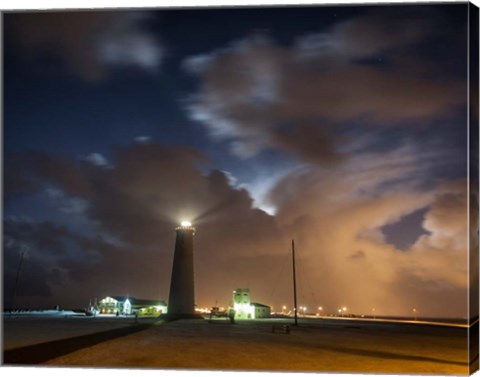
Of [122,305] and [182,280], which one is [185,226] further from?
[122,305]

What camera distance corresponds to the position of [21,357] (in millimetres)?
10359

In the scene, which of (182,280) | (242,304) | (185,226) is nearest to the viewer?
(182,280)

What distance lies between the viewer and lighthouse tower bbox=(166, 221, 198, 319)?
32438 mm

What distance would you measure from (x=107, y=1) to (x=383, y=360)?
29.6ft

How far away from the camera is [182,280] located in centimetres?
3241

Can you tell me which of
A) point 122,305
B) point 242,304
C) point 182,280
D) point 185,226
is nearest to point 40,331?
point 182,280

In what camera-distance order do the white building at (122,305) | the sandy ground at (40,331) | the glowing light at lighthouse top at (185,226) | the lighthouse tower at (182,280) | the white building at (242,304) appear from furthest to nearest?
the white building at (122,305) < the white building at (242,304) < the glowing light at lighthouse top at (185,226) < the lighthouse tower at (182,280) < the sandy ground at (40,331)

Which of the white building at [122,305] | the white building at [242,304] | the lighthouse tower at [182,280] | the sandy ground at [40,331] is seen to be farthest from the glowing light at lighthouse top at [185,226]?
the white building at [122,305]

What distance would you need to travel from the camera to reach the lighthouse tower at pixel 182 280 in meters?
32.4

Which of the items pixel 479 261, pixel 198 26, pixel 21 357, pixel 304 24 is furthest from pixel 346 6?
pixel 21 357

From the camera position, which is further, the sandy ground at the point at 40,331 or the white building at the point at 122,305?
the white building at the point at 122,305

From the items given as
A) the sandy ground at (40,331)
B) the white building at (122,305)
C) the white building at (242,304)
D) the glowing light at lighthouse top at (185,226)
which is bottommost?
the sandy ground at (40,331)

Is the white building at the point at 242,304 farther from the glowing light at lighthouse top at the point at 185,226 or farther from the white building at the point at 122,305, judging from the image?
the white building at the point at 122,305

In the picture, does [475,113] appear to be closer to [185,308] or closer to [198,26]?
[198,26]
